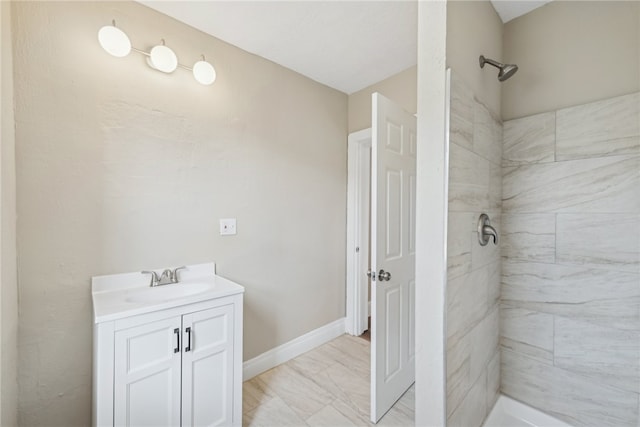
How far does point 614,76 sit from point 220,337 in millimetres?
2410

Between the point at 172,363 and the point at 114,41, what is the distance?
5.44ft

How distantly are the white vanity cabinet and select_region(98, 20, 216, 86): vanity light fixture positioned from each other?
129 cm

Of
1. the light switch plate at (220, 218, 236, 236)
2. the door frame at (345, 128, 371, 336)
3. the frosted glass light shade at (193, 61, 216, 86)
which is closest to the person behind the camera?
the frosted glass light shade at (193, 61, 216, 86)

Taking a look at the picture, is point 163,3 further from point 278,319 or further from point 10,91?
point 278,319

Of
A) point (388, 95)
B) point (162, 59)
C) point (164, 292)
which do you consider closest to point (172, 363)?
point (164, 292)

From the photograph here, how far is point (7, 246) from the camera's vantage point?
1.13 metres

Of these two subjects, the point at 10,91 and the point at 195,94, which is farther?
the point at 195,94

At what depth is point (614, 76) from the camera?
4.28 ft

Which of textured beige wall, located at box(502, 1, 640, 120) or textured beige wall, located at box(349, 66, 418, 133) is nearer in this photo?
textured beige wall, located at box(502, 1, 640, 120)

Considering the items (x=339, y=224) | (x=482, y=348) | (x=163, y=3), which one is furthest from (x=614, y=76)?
(x=163, y=3)

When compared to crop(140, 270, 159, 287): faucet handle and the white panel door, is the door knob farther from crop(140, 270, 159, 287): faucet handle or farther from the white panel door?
crop(140, 270, 159, 287): faucet handle

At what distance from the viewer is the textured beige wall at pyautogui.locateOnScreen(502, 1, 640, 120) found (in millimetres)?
1278

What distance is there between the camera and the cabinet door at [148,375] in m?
1.13

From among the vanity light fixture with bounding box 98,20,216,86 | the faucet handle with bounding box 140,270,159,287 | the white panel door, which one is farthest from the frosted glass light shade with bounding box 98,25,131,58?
the white panel door
